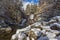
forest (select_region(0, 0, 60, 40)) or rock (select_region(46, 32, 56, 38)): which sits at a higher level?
rock (select_region(46, 32, 56, 38))

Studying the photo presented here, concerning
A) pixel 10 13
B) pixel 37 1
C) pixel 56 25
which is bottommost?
pixel 10 13

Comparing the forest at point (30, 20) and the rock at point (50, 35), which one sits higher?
the rock at point (50, 35)

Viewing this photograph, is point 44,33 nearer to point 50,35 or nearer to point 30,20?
point 50,35

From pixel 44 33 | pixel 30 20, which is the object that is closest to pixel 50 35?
pixel 44 33

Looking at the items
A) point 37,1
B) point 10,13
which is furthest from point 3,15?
point 37,1

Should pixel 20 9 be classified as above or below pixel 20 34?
below

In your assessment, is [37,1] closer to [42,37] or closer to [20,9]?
[20,9]

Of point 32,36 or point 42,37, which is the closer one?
point 42,37

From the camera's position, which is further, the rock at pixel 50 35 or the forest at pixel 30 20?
the forest at pixel 30 20

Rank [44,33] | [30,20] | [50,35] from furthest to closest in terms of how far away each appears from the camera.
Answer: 1. [30,20]
2. [44,33]
3. [50,35]

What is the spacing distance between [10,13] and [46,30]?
49.9ft

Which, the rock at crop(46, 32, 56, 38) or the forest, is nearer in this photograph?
the rock at crop(46, 32, 56, 38)

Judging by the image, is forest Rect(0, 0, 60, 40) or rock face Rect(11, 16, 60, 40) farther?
forest Rect(0, 0, 60, 40)

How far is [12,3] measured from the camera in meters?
25.0
